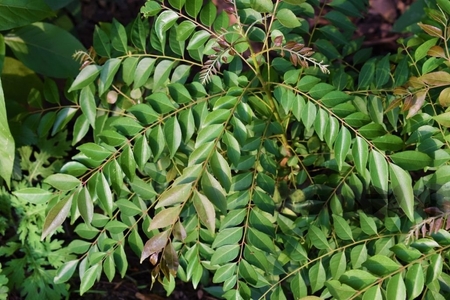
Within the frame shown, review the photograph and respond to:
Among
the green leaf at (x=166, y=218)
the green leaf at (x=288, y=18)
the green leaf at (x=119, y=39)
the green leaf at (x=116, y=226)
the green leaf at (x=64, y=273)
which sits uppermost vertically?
the green leaf at (x=288, y=18)

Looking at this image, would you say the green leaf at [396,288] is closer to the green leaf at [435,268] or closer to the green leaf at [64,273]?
the green leaf at [435,268]

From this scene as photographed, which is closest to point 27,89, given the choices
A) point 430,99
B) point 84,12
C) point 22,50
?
point 22,50

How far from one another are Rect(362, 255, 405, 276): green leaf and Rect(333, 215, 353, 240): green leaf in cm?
18

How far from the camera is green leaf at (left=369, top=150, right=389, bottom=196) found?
1.22m

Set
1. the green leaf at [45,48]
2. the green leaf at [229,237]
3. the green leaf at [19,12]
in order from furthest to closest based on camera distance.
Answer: the green leaf at [45,48], the green leaf at [19,12], the green leaf at [229,237]

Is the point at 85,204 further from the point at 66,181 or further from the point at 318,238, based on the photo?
the point at 318,238

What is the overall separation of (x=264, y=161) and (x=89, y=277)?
0.52 metres

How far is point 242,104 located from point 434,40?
1.64 feet

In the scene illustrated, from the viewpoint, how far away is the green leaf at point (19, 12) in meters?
1.63

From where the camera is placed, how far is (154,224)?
Result: 3.86ft

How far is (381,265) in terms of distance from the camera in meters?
1.21

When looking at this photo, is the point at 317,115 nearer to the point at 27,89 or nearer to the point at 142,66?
the point at 142,66

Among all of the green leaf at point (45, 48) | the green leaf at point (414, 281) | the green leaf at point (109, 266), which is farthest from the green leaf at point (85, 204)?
the green leaf at point (45, 48)

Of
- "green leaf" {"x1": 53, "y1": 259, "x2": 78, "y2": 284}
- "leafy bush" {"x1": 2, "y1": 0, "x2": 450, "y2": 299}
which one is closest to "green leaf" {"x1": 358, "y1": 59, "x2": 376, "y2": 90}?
"leafy bush" {"x1": 2, "y1": 0, "x2": 450, "y2": 299}
